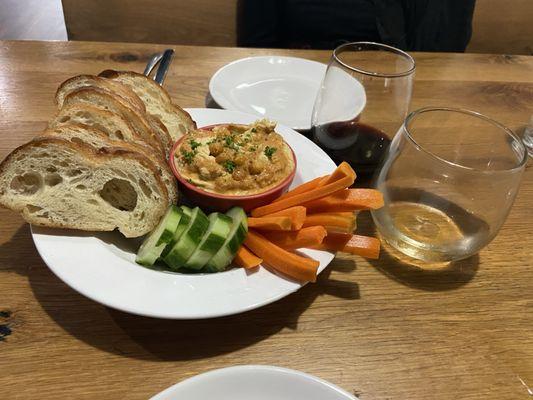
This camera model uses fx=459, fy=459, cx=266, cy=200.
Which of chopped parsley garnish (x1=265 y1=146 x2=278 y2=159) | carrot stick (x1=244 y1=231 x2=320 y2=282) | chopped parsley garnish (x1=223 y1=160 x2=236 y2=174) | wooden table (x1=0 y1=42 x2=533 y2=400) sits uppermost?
chopped parsley garnish (x1=265 y1=146 x2=278 y2=159)

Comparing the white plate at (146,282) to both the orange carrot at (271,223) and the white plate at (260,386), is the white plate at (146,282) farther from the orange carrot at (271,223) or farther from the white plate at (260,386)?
the white plate at (260,386)

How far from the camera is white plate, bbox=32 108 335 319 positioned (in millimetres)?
1021

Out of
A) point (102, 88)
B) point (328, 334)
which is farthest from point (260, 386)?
point (102, 88)

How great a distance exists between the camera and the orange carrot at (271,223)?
118 cm

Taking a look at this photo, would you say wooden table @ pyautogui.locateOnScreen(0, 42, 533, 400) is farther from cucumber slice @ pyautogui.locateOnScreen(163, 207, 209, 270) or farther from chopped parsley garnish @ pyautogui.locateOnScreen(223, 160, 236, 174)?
chopped parsley garnish @ pyautogui.locateOnScreen(223, 160, 236, 174)

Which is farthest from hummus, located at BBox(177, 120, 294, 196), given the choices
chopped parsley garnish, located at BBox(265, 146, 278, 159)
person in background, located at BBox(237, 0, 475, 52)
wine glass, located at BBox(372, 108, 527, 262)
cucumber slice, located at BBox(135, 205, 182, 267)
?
person in background, located at BBox(237, 0, 475, 52)

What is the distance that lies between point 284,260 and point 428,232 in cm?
49

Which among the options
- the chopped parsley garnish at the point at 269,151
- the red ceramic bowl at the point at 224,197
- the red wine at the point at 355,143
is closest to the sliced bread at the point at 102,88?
the red ceramic bowl at the point at 224,197

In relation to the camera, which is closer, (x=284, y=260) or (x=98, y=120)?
(x=284, y=260)

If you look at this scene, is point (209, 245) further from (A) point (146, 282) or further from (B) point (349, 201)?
(B) point (349, 201)

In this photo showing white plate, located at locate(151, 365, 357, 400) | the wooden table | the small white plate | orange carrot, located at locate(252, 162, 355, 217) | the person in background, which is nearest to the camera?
white plate, located at locate(151, 365, 357, 400)

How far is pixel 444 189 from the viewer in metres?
1.29

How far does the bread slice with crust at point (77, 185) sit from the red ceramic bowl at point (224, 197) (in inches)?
5.6

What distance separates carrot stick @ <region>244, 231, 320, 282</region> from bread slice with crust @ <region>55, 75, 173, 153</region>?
0.53 m
